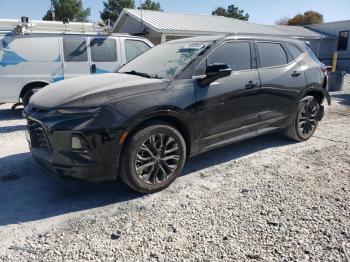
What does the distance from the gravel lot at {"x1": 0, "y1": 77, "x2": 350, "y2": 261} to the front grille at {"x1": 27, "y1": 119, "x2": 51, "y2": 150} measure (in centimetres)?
63

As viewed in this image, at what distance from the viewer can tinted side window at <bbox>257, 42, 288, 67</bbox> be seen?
475 cm

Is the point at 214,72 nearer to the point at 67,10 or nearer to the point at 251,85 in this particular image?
the point at 251,85

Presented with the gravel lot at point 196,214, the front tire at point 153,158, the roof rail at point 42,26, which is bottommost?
the gravel lot at point 196,214

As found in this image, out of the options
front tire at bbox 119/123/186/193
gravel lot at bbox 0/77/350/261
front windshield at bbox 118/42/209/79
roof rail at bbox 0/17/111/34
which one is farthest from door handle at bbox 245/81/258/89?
roof rail at bbox 0/17/111/34

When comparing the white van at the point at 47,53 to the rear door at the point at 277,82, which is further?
the white van at the point at 47,53

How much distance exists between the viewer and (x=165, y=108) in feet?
11.7

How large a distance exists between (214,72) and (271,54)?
5.08ft

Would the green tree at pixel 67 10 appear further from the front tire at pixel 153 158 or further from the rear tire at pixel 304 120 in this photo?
the front tire at pixel 153 158

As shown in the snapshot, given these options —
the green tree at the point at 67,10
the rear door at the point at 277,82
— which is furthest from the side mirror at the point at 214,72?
the green tree at the point at 67,10

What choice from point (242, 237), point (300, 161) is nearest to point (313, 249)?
point (242, 237)

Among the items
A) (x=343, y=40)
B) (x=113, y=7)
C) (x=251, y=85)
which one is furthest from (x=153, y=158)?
(x=113, y=7)

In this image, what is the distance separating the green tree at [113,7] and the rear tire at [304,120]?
44.5m

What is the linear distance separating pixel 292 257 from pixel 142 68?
2.99 m

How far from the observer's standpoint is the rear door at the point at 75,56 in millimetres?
7723
